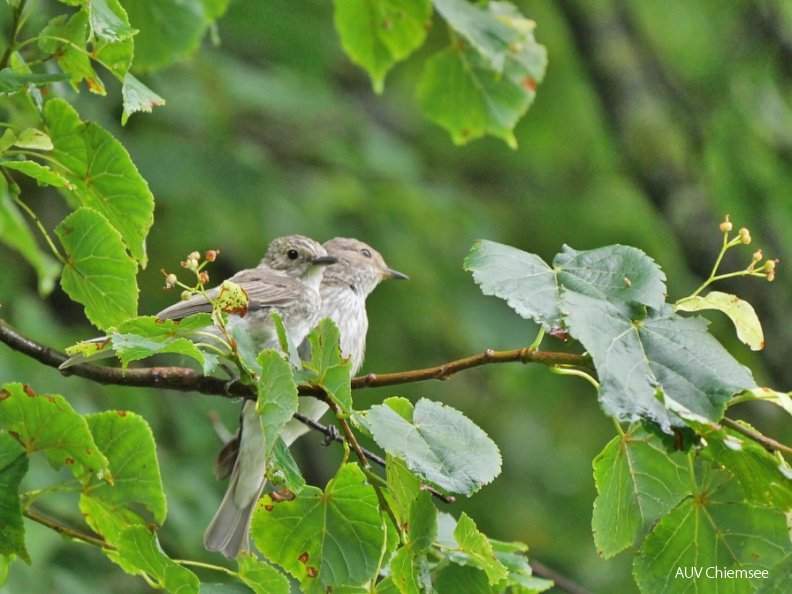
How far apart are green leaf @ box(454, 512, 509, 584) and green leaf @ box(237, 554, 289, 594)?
44cm

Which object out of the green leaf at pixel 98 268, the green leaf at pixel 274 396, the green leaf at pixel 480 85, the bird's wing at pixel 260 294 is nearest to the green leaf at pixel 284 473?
the green leaf at pixel 274 396

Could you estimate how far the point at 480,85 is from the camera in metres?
4.29

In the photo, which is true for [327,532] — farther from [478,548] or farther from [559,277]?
[559,277]

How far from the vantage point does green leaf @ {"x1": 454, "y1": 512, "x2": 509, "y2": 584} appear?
7.71ft

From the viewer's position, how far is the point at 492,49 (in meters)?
3.85

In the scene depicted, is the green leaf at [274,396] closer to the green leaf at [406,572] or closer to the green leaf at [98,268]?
the green leaf at [406,572]

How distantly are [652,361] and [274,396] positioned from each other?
760mm

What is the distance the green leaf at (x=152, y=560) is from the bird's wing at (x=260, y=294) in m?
1.78

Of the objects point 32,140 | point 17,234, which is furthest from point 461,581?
point 32,140

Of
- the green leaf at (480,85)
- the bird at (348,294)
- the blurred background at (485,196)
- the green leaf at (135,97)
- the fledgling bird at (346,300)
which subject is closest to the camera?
the green leaf at (135,97)

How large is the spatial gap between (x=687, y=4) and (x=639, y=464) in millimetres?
6154

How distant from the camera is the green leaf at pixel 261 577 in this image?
247 cm

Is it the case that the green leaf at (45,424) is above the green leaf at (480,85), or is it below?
below

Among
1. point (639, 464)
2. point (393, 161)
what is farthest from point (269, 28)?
point (639, 464)
